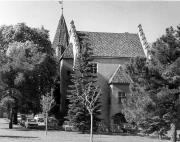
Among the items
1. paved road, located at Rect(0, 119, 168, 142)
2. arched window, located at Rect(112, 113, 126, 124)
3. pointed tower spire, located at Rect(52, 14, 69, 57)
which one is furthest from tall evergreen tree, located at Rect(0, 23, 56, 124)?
pointed tower spire, located at Rect(52, 14, 69, 57)

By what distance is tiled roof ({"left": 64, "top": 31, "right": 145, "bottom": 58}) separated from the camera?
60.4 metres

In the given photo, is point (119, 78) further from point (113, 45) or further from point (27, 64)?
point (27, 64)

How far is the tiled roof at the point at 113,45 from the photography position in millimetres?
60438

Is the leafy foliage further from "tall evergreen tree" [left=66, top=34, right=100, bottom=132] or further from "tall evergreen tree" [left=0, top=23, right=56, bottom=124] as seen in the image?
"tall evergreen tree" [left=66, top=34, right=100, bottom=132]

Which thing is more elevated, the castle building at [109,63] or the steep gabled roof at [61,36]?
the steep gabled roof at [61,36]

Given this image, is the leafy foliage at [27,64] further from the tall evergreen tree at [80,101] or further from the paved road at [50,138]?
the paved road at [50,138]

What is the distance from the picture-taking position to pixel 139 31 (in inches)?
2516

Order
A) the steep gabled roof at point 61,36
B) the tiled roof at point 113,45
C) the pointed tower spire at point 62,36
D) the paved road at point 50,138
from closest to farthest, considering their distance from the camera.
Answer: the paved road at point 50,138 → the tiled roof at point 113,45 → the pointed tower spire at point 62,36 → the steep gabled roof at point 61,36

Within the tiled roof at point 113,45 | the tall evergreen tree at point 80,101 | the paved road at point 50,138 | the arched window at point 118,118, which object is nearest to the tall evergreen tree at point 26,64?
the tiled roof at point 113,45

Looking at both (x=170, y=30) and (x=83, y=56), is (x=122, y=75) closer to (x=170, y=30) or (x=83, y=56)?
(x=83, y=56)

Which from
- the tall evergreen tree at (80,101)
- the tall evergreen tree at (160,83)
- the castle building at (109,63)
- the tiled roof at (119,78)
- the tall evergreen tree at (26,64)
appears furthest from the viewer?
the tiled roof at (119,78)

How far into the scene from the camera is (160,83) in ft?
95.6

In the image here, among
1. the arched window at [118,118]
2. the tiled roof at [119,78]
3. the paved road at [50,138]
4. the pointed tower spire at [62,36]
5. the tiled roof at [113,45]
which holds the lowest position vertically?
the paved road at [50,138]

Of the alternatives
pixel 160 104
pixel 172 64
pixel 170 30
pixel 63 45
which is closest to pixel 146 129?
pixel 160 104
